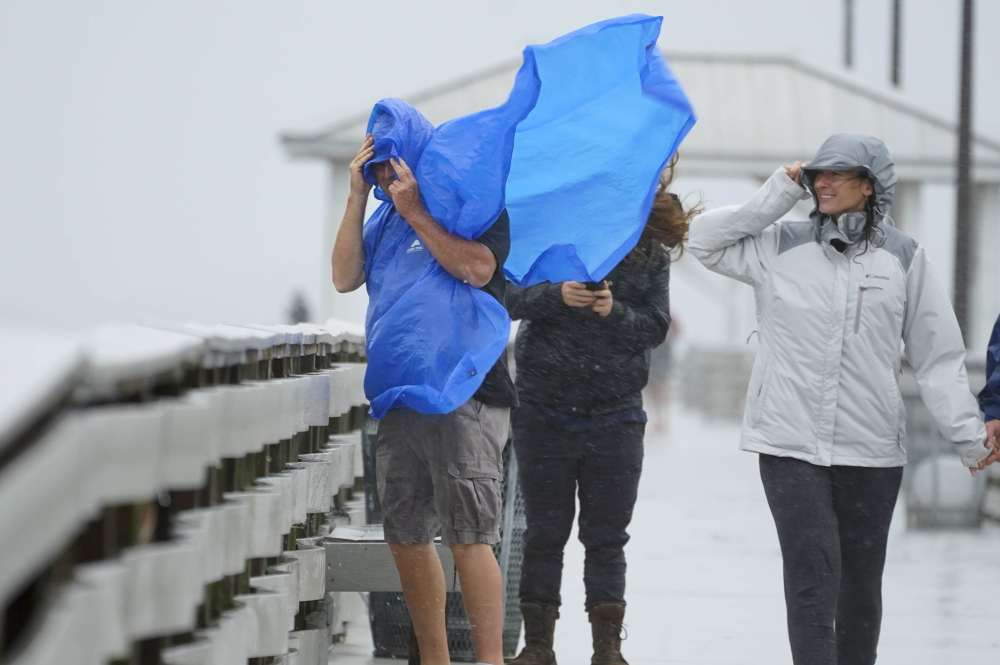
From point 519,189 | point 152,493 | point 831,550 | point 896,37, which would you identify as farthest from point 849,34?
point 152,493

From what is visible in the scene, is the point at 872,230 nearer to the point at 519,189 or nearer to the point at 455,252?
the point at 519,189

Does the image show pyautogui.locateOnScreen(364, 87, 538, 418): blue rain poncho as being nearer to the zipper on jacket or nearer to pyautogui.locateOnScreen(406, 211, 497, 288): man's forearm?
pyautogui.locateOnScreen(406, 211, 497, 288): man's forearm

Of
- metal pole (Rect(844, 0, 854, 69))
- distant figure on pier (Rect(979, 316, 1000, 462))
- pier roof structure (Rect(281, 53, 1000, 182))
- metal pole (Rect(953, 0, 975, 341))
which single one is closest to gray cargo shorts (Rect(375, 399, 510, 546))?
distant figure on pier (Rect(979, 316, 1000, 462))

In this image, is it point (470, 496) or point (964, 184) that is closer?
point (470, 496)

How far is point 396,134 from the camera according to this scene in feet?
13.1

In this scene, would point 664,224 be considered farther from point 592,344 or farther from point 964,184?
point 964,184

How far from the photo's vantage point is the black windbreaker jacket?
4.94m

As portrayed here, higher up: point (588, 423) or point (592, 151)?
point (592, 151)

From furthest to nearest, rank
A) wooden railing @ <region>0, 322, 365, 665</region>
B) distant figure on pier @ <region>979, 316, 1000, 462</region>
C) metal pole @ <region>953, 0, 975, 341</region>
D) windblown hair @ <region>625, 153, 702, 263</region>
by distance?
1. metal pole @ <region>953, 0, 975, 341</region>
2. windblown hair @ <region>625, 153, 702, 263</region>
3. distant figure on pier @ <region>979, 316, 1000, 462</region>
4. wooden railing @ <region>0, 322, 365, 665</region>

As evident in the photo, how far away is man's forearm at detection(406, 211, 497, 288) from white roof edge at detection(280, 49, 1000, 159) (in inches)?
506

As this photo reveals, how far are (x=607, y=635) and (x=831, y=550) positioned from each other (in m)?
1.06

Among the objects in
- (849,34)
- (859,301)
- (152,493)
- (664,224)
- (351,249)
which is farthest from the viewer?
(849,34)

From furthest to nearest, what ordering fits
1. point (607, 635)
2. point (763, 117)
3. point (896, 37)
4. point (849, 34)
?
point (849, 34) < point (896, 37) < point (763, 117) < point (607, 635)

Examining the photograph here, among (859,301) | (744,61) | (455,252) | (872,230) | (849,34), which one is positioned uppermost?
(849,34)
